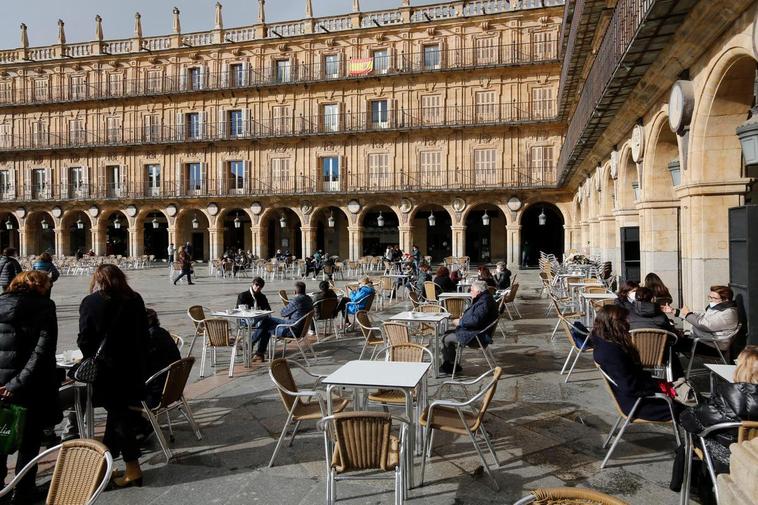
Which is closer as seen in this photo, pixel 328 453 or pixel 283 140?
pixel 328 453

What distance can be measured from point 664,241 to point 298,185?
→ 20106mm

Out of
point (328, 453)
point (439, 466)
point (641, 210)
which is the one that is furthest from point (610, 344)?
point (641, 210)

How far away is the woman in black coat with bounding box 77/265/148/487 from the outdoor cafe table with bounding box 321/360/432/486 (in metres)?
1.27

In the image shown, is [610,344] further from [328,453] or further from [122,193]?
[122,193]

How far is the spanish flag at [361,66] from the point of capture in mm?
25078

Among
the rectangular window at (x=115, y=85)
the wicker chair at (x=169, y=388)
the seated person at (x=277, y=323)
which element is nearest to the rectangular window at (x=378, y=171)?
the rectangular window at (x=115, y=85)

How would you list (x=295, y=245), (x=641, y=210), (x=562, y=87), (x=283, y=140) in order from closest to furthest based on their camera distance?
(x=641, y=210), (x=562, y=87), (x=283, y=140), (x=295, y=245)

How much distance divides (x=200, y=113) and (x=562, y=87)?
19164 millimetres

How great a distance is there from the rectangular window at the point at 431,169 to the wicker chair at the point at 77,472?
2282cm

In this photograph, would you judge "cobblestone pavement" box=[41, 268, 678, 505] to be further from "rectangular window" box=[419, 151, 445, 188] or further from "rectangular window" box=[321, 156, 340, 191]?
"rectangular window" box=[321, 156, 340, 191]

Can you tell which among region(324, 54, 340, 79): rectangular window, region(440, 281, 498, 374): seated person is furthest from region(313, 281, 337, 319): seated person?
region(324, 54, 340, 79): rectangular window

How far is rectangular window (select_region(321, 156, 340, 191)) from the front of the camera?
2584 centimetres

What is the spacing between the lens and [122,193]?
93.4 feet

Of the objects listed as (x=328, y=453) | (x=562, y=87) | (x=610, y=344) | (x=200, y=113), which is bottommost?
(x=328, y=453)
